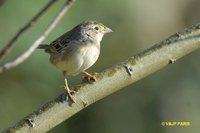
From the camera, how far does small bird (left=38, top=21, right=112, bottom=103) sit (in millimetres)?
4160

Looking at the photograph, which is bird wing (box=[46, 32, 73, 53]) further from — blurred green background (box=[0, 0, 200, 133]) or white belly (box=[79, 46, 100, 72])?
blurred green background (box=[0, 0, 200, 133])

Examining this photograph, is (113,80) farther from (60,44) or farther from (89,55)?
(60,44)

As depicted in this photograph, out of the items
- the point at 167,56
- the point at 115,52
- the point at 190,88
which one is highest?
the point at 167,56

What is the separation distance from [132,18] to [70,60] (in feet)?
11.4

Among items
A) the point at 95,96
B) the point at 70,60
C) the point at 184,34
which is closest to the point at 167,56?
the point at 184,34

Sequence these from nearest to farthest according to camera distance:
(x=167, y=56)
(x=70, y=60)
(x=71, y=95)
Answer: (x=71, y=95) → (x=167, y=56) → (x=70, y=60)

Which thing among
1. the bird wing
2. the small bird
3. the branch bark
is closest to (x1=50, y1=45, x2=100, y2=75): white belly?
the small bird

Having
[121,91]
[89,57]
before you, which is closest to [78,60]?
[89,57]

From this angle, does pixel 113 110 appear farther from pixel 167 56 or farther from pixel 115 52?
pixel 167 56

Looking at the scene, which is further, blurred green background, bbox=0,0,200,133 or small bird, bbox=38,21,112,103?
blurred green background, bbox=0,0,200,133

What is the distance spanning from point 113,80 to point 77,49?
142 cm

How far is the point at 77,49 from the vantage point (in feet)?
14.2

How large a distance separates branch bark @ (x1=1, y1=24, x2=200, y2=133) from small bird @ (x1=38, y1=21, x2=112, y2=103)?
3.32 ft

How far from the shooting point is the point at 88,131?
6660mm
